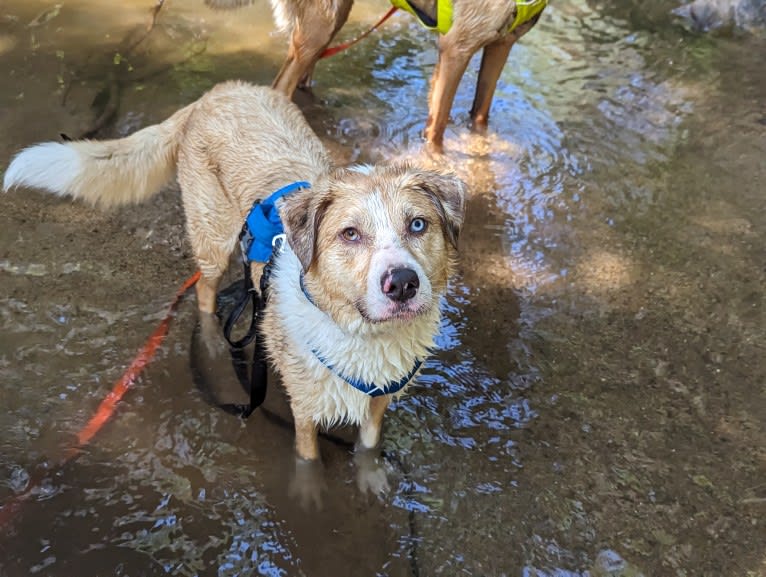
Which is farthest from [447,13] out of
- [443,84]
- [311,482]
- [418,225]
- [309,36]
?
[311,482]

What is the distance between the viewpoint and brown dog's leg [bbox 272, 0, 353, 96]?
18.5ft

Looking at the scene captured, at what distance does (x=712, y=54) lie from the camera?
301 inches

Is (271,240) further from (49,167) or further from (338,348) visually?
(49,167)

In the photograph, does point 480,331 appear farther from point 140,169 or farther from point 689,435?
point 140,169

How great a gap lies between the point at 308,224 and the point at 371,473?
1.50m

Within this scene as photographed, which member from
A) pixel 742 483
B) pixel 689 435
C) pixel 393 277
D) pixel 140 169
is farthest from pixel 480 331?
pixel 140 169

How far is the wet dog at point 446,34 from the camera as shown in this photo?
5.23 meters

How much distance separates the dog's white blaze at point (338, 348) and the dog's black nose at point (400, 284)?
250mm

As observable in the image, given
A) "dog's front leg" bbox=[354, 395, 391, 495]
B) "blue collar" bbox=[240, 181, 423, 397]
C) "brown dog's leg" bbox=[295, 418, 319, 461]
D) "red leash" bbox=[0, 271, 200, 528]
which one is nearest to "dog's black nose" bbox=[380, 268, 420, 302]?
"blue collar" bbox=[240, 181, 423, 397]

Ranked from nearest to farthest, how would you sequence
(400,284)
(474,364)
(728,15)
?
(400,284)
(474,364)
(728,15)

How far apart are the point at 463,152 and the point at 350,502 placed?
3.72 meters

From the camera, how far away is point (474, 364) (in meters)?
4.13

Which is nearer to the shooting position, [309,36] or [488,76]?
[309,36]

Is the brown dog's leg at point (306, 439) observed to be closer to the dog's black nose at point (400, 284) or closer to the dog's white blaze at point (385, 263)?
the dog's white blaze at point (385, 263)
